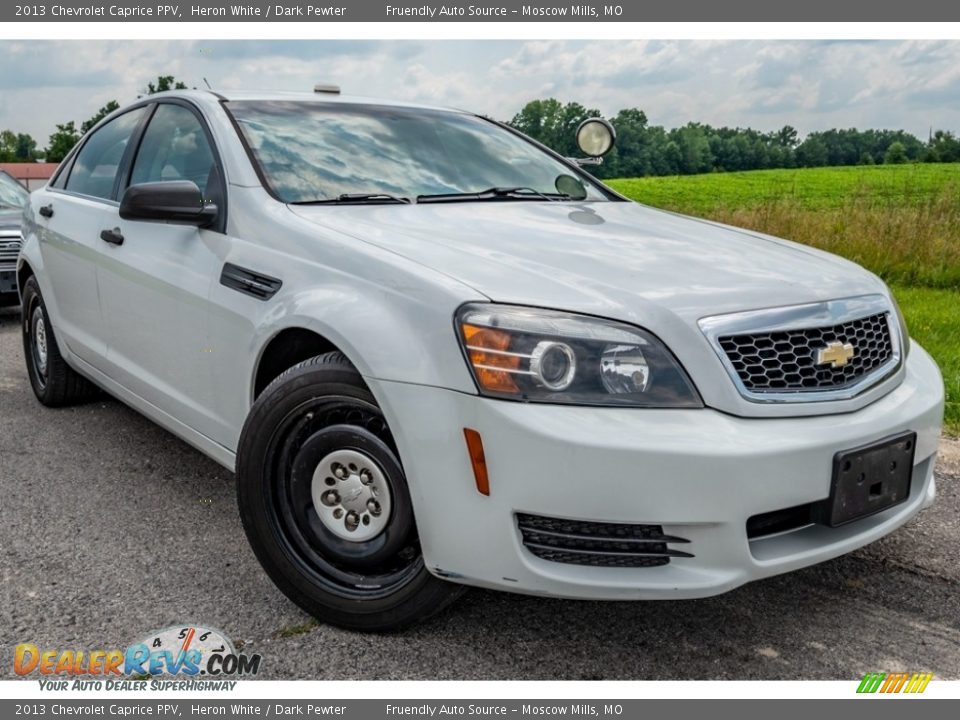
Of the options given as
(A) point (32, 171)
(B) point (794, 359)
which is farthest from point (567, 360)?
(A) point (32, 171)

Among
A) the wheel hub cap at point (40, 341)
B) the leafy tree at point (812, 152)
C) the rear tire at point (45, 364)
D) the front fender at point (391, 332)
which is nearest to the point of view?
the front fender at point (391, 332)

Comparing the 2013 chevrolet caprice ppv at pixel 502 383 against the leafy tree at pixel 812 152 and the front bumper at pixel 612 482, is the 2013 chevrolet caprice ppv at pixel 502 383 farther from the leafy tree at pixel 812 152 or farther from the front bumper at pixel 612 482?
the leafy tree at pixel 812 152

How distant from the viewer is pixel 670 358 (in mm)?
2363

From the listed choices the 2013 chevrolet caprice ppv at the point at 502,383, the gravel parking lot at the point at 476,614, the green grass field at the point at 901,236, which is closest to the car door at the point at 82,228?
the 2013 chevrolet caprice ppv at the point at 502,383

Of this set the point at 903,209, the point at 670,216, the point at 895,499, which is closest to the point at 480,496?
the point at 895,499

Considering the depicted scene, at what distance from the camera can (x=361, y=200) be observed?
3311mm

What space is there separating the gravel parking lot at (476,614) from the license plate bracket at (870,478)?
1.44 feet

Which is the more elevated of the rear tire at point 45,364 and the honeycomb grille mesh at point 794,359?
the honeycomb grille mesh at point 794,359

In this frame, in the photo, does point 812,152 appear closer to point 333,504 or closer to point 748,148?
point 748,148

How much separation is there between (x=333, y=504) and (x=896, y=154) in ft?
110

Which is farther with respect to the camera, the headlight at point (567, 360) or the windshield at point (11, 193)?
the windshield at point (11, 193)

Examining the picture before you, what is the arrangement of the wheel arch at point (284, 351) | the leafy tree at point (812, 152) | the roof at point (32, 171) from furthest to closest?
the roof at point (32, 171), the leafy tree at point (812, 152), the wheel arch at point (284, 351)

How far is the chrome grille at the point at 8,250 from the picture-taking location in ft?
27.8

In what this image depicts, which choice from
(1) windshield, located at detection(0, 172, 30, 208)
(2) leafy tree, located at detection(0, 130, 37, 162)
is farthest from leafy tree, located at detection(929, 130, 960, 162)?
(2) leafy tree, located at detection(0, 130, 37, 162)
